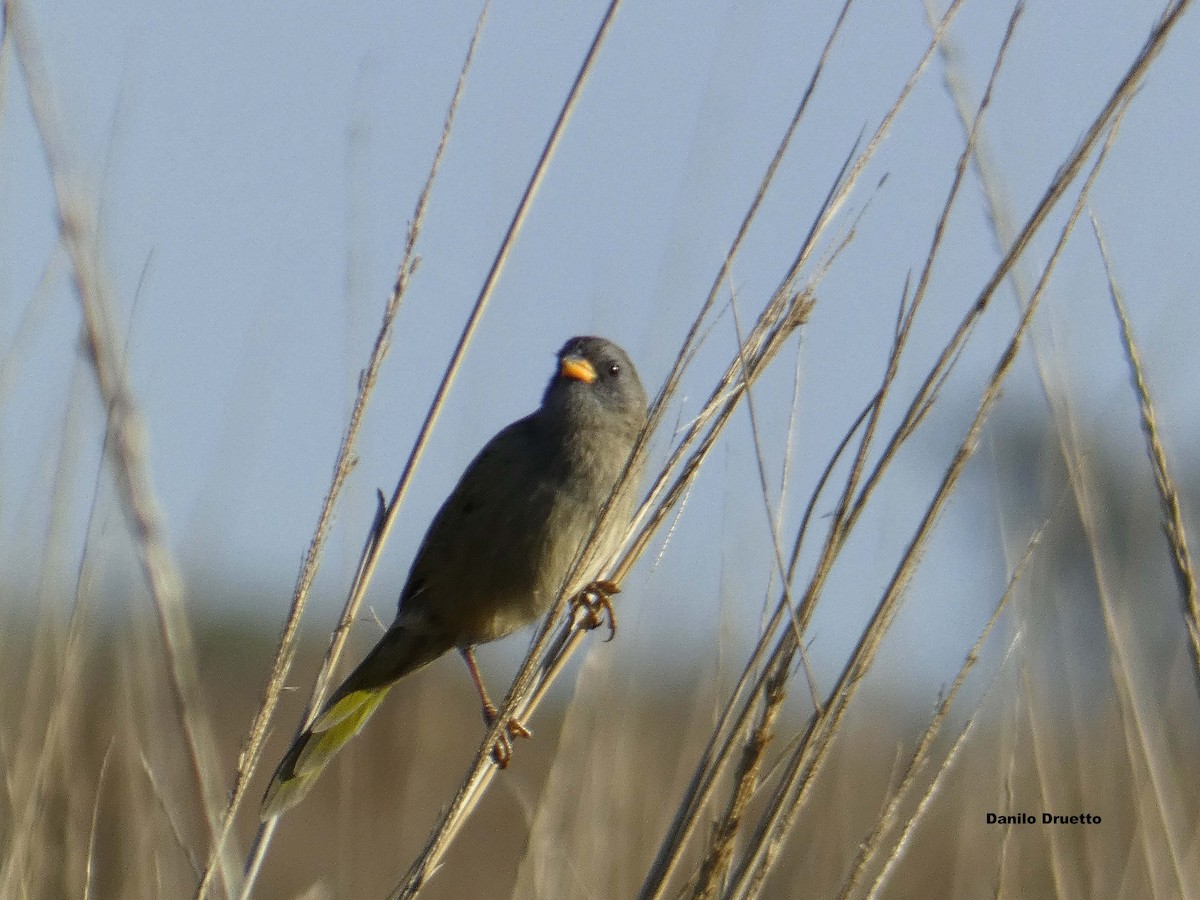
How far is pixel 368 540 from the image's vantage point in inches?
83.4

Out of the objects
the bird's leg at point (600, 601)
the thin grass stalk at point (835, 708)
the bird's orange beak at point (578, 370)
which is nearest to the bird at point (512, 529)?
the bird's orange beak at point (578, 370)

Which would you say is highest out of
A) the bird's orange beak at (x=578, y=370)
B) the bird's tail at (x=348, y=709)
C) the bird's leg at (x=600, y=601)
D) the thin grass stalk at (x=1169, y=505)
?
the bird's orange beak at (x=578, y=370)

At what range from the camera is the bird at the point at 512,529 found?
3725 mm

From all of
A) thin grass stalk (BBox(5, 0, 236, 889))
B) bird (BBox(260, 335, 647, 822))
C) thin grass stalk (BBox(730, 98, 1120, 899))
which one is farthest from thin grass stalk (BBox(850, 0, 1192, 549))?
bird (BBox(260, 335, 647, 822))

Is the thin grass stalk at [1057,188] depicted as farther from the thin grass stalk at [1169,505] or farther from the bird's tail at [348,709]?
the bird's tail at [348,709]

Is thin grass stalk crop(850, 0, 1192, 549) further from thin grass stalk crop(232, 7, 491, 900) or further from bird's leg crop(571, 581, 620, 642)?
bird's leg crop(571, 581, 620, 642)

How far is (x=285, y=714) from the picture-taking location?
31.1 feet

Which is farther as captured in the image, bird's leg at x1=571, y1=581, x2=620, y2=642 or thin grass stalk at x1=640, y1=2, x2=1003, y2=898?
bird's leg at x1=571, y1=581, x2=620, y2=642

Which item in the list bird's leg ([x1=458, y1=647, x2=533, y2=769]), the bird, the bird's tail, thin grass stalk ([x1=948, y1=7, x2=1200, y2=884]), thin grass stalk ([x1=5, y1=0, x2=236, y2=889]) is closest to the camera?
thin grass stalk ([x1=5, y1=0, x2=236, y2=889])

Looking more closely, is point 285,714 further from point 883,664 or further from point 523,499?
point 883,664

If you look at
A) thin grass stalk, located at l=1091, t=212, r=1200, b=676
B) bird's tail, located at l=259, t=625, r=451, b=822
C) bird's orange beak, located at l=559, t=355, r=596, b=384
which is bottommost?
bird's tail, located at l=259, t=625, r=451, b=822

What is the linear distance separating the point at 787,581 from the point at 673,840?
0.35 meters

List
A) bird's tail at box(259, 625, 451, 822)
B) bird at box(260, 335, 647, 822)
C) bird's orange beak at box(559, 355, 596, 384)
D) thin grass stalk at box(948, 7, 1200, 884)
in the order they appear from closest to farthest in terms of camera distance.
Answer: thin grass stalk at box(948, 7, 1200, 884)
bird's tail at box(259, 625, 451, 822)
bird at box(260, 335, 647, 822)
bird's orange beak at box(559, 355, 596, 384)

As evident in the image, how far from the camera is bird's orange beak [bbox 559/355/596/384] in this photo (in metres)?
4.03
